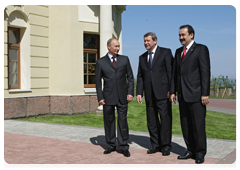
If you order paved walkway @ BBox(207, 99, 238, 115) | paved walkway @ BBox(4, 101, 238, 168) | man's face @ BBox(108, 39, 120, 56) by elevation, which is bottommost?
paved walkway @ BBox(207, 99, 238, 115)

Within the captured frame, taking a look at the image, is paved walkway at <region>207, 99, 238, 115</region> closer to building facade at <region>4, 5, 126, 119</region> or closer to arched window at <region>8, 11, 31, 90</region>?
building facade at <region>4, 5, 126, 119</region>

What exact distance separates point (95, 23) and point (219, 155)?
884cm

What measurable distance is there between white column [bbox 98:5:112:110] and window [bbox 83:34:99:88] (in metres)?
0.83

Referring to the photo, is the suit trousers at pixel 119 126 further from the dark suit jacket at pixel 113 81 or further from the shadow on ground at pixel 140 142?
the shadow on ground at pixel 140 142

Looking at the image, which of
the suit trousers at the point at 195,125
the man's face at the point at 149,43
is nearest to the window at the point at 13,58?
the man's face at the point at 149,43

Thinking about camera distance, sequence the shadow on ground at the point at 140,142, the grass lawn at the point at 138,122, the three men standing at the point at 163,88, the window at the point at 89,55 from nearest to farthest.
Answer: the three men standing at the point at 163,88 < the shadow on ground at the point at 140,142 < the grass lawn at the point at 138,122 < the window at the point at 89,55

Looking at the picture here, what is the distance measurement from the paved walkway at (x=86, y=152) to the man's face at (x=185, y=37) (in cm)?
191

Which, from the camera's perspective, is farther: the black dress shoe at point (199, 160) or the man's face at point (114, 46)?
the man's face at point (114, 46)

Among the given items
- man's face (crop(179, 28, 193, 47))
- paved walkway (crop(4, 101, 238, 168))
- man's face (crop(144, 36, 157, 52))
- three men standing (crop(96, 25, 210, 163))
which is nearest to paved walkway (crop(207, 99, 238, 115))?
paved walkway (crop(4, 101, 238, 168))

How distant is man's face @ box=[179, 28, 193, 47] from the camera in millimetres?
5099

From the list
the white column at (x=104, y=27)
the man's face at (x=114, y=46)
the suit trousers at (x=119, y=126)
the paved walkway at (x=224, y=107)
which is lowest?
the paved walkway at (x=224, y=107)

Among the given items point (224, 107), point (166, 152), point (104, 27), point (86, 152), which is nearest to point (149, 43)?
point (166, 152)

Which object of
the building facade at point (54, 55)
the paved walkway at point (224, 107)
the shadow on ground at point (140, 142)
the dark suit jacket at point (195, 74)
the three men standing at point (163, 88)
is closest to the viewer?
the dark suit jacket at point (195, 74)

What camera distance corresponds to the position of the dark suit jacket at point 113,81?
5.80m
